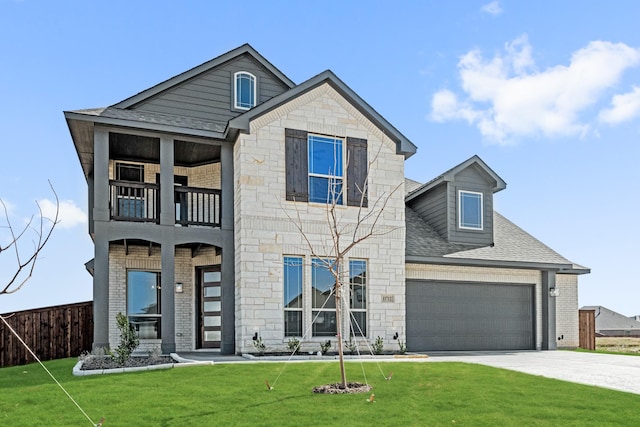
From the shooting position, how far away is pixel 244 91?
1814 cm

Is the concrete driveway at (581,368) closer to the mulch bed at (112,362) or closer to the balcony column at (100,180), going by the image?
the mulch bed at (112,362)

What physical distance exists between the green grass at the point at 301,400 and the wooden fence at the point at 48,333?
698cm

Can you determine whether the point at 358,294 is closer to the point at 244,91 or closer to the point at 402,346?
the point at 402,346

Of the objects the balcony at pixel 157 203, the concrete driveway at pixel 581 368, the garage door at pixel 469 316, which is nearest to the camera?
the concrete driveway at pixel 581 368

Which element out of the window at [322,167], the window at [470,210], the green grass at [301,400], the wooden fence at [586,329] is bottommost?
the wooden fence at [586,329]

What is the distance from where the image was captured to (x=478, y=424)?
7.68m

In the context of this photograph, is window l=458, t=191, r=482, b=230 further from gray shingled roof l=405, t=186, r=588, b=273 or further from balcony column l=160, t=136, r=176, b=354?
balcony column l=160, t=136, r=176, b=354

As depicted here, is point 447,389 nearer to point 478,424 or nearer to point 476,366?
point 478,424

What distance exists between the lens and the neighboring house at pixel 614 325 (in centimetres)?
4641

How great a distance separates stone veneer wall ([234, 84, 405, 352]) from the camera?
1528cm

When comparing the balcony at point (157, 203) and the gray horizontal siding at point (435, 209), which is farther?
the gray horizontal siding at point (435, 209)

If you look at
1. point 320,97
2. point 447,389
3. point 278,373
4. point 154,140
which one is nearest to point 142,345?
point 154,140

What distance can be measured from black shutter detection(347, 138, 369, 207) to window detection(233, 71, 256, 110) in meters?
3.47

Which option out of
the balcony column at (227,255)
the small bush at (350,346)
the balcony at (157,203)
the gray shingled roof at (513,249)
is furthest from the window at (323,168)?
the gray shingled roof at (513,249)
